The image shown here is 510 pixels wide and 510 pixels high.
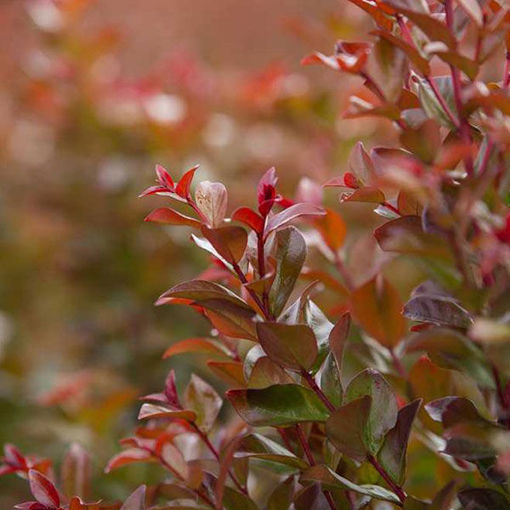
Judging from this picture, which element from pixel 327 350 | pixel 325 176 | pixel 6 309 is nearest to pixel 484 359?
pixel 327 350

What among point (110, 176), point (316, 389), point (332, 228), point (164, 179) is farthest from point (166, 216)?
point (110, 176)

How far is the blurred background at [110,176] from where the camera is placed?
1.34 m

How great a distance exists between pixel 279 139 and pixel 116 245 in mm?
356

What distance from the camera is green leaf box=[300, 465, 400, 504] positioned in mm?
445

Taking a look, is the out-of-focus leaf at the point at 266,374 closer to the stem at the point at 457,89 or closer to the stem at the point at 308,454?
the stem at the point at 308,454

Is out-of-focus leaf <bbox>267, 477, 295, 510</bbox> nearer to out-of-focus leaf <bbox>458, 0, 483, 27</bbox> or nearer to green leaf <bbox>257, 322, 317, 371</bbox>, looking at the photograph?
green leaf <bbox>257, 322, 317, 371</bbox>

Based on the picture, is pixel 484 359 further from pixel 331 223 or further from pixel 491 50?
pixel 331 223

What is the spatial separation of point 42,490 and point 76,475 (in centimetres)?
15

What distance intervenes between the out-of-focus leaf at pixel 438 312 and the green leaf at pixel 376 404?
0.05 metres

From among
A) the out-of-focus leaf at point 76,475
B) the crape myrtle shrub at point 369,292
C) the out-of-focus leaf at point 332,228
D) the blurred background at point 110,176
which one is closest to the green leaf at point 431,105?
the crape myrtle shrub at point 369,292

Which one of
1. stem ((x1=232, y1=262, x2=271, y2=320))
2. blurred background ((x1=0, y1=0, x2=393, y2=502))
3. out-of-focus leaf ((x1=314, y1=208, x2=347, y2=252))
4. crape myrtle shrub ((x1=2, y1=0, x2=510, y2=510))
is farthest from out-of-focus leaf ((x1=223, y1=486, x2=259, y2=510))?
blurred background ((x1=0, y1=0, x2=393, y2=502))

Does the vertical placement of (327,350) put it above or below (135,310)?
above

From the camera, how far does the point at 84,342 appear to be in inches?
57.9

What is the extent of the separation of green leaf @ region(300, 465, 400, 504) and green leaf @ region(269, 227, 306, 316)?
0.28 feet
